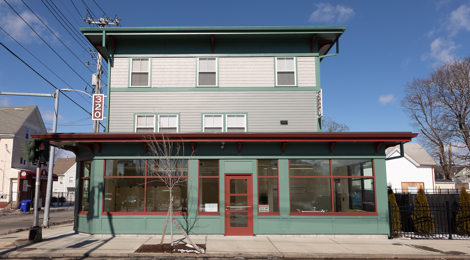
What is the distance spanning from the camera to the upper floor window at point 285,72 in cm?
1628

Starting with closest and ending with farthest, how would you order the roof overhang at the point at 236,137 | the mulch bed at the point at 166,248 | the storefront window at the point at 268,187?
the mulch bed at the point at 166,248 < the roof overhang at the point at 236,137 < the storefront window at the point at 268,187

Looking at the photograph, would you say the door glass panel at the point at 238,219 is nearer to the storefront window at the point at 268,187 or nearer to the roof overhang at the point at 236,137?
the storefront window at the point at 268,187

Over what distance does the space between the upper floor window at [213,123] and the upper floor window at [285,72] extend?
3306 mm

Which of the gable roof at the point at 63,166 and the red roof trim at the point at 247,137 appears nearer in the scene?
the red roof trim at the point at 247,137

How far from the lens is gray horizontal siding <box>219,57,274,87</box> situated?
640 inches

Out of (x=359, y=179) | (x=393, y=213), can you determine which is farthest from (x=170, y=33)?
(x=393, y=213)

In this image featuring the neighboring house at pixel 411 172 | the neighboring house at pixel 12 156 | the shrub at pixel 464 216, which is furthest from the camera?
the neighboring house at pixel 411 172

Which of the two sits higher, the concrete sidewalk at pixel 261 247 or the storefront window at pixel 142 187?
the storefront window at pixel 142 187

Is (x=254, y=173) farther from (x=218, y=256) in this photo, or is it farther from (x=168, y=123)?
(x=168, y=123)

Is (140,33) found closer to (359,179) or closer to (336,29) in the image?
(336,29)

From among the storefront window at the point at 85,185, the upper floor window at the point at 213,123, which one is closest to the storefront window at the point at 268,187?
the upper floor window at the point at 213,123

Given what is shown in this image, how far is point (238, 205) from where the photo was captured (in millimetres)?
13875

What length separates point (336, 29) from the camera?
15953 mm

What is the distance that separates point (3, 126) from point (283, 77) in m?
33.4
